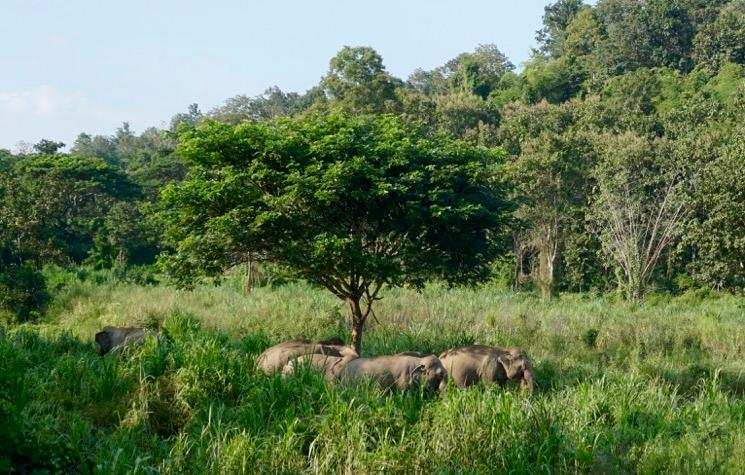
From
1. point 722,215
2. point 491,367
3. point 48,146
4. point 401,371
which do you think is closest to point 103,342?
point 401,371

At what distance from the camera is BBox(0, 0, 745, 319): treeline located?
1134 inches

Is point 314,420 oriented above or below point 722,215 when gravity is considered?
below

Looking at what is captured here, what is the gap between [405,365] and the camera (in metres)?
11.0

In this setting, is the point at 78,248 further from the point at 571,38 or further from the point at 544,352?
the point at 571,38

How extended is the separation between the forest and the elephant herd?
0.52m

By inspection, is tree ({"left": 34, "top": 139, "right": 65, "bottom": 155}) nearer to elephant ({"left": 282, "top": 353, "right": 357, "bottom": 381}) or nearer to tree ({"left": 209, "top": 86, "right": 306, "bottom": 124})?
tree ({"left": 209, "top": 86, "right": 306, "bottom": 124})

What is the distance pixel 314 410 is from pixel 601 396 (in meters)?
3.66

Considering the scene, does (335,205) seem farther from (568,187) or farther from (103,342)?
(568,187)

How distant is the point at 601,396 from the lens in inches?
419

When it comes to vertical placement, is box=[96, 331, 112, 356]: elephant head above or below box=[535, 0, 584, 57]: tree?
below

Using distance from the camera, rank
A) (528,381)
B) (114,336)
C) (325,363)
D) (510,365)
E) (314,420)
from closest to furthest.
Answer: (314,420) → (325,363) → (528,381) → (510,365) → (114,336)

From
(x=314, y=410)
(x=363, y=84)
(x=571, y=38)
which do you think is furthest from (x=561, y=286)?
(x=571, y=38)

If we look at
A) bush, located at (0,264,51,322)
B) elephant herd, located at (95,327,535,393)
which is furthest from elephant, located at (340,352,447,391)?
bush, located at (0,264,51,322)

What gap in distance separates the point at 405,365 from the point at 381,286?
508 cm
